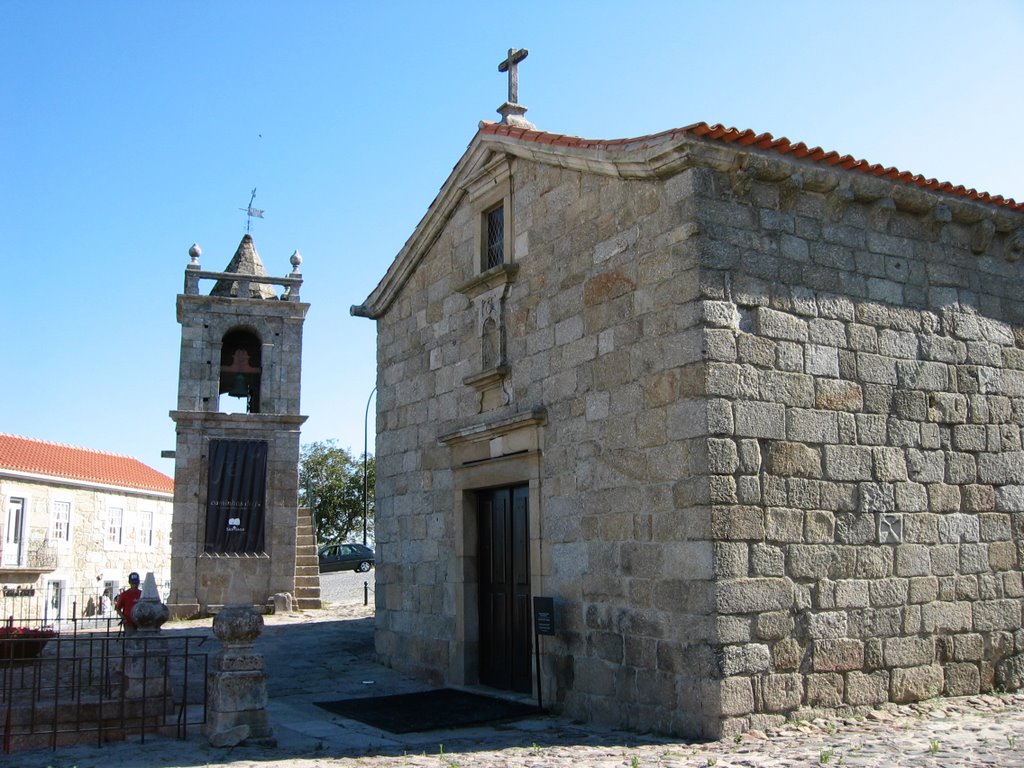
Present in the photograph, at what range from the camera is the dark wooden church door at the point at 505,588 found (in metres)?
8.99

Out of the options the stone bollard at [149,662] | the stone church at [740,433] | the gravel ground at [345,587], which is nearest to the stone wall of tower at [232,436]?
the gravel ground at [345,587]

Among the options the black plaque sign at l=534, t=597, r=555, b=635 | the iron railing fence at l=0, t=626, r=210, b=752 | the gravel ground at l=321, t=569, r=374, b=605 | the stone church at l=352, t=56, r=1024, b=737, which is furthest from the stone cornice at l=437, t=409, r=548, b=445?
the gravel ground at l=321, t=569, r=374, b=605

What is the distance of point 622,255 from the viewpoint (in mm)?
7750

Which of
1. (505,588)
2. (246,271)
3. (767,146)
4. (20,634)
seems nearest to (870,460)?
(767,146)

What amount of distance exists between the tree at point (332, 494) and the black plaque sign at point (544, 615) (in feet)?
128

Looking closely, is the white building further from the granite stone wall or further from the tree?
the granite stone wall

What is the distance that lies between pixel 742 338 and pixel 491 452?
3.04 meters

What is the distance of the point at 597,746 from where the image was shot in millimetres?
6570

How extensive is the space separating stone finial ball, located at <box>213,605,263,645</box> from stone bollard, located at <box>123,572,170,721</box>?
130 cm

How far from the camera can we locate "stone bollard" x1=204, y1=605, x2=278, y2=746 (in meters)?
6.81

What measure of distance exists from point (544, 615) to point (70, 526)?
2639 centimetres

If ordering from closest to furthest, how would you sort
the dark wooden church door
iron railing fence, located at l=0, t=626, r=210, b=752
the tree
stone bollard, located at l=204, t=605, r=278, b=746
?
1. stone bollard, located at l=204, t=605, r=278, b=746
2. iron railing fence, located at l=0, t=626, r=210, b=752
3. the dark wooden church door
4. the tree

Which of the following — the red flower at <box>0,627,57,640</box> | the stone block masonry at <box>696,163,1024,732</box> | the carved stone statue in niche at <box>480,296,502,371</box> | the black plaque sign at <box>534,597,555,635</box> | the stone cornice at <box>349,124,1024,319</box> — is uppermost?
the stone cornice at <box>349,124,1024,319</box>

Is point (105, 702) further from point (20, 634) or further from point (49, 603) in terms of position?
point (49, 603)
